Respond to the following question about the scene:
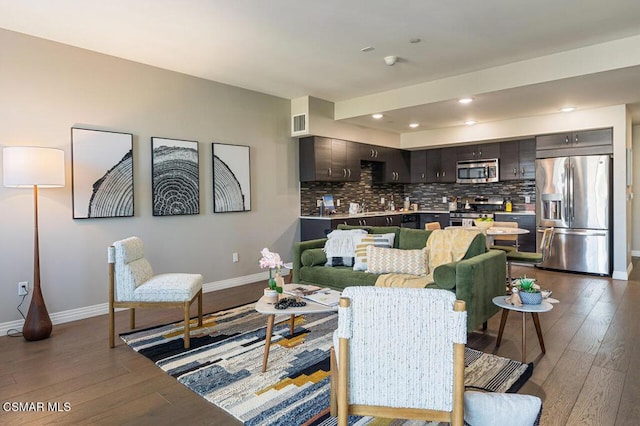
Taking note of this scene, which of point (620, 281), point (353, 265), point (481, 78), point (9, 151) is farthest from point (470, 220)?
point (9, 151)

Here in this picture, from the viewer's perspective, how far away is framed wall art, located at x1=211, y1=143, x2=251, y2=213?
16.5 ft

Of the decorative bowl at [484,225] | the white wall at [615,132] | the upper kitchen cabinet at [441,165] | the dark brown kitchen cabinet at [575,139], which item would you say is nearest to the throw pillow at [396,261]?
the decorative bowl at [484,225]

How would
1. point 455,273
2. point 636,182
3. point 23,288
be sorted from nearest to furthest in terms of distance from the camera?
point 455,273 < point 23,288 < point 636,182

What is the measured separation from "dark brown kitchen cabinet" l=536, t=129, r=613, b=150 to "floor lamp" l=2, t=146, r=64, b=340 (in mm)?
6401

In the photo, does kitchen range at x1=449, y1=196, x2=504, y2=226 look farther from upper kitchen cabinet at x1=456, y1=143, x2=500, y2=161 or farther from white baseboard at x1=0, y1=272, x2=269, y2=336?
white baseboard at x1=0, y1=272, x2=269, y2=336

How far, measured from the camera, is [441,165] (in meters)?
7.66

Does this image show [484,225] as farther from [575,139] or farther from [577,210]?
[575,139]

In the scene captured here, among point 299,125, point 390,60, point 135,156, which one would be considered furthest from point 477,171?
point 135,156

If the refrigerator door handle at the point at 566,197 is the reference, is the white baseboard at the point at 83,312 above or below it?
below

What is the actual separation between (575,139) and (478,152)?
1.61 meters

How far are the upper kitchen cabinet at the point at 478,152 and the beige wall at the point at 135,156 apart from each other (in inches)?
136

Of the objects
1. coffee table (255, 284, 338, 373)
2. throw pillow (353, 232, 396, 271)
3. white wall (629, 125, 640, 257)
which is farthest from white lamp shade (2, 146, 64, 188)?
white wall (629, 125, 640, 257)

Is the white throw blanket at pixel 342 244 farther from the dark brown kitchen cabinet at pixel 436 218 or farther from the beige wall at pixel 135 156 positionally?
the dark brown kitchen cabinet at pixel 436 218

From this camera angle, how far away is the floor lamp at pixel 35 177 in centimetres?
319
